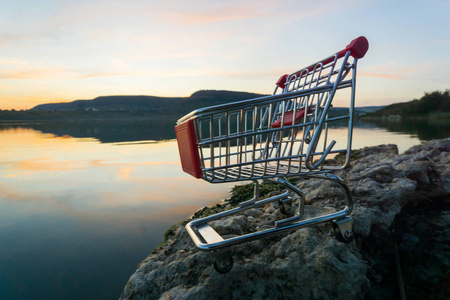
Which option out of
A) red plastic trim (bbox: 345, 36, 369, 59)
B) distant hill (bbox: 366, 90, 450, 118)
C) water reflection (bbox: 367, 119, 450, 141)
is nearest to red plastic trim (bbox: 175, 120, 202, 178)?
red plastic trim (bbox: 345, 36, 369, 59)

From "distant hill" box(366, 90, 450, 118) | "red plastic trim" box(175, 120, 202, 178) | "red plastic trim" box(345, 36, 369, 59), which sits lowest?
"distant hill" box(366, 90, 450, 118)

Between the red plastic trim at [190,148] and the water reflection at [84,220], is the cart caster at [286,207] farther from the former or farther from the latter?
the water reflection at [84,220]

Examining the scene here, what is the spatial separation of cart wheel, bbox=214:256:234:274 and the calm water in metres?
0.90

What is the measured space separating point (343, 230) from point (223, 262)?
0.92 meters

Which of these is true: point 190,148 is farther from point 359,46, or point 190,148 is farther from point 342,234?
point 359,46

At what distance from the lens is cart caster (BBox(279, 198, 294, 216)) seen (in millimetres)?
2621

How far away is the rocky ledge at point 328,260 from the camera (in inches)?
65.3

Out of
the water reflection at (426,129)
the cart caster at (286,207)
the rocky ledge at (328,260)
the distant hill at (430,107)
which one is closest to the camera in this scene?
the rocky ledge at (328,260)

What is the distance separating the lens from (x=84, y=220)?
3354 millimetres

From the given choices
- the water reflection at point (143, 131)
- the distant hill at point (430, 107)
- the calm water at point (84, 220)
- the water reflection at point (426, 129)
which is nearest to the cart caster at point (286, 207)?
the calm water at point (84, 220)

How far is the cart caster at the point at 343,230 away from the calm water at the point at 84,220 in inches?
66.9

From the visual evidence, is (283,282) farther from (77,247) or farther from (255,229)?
(77,247)

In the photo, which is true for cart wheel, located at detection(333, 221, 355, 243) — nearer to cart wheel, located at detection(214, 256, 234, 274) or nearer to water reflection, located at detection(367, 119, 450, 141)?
cart wheel, located at detection(214, 256, 234, 274)

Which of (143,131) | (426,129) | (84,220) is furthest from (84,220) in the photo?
(426,129)
